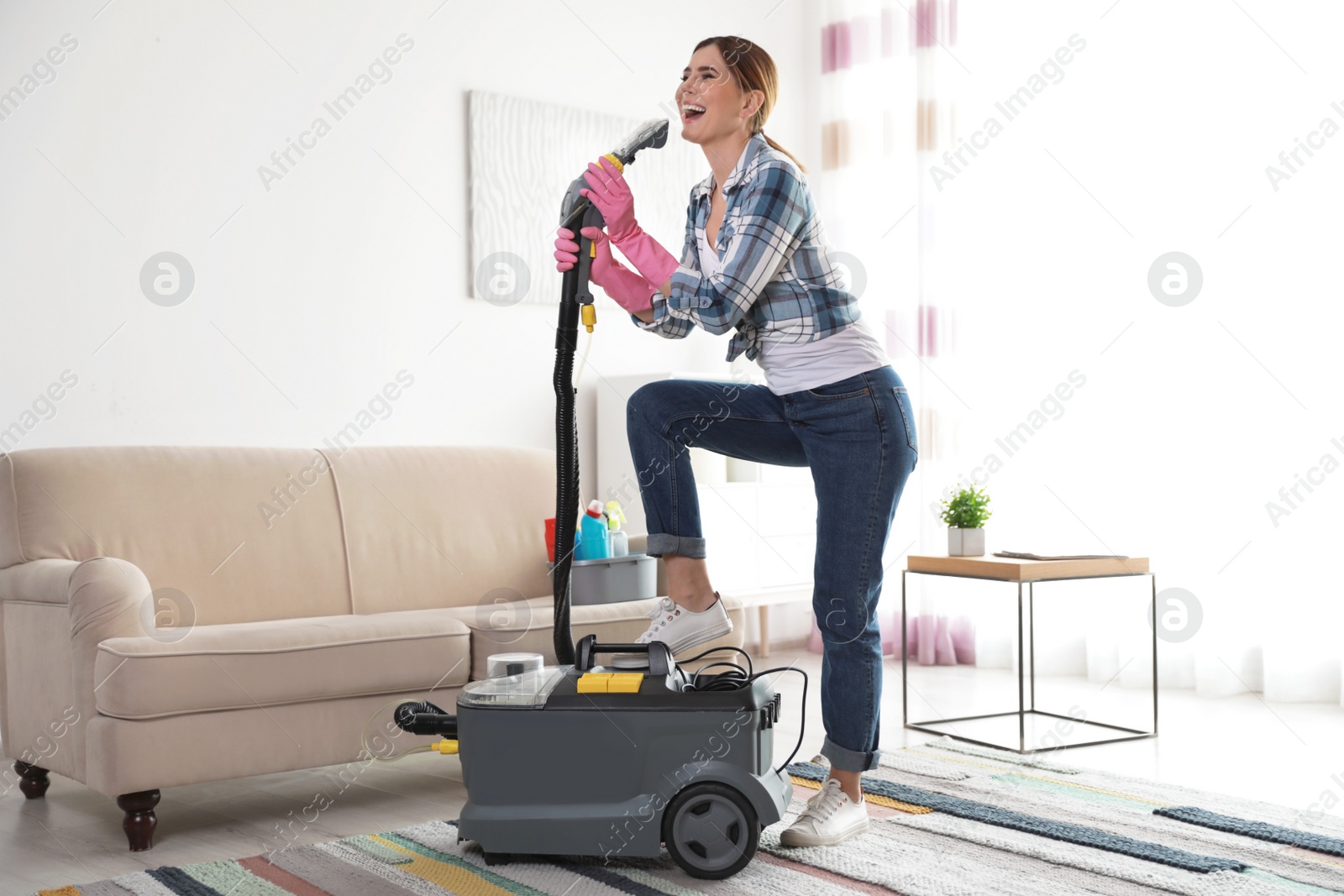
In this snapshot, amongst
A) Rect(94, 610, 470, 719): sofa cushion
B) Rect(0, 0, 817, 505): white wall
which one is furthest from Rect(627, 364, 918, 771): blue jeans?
Rect(0, 0, 817, 505): white wall

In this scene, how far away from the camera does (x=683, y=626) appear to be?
6.60 ft

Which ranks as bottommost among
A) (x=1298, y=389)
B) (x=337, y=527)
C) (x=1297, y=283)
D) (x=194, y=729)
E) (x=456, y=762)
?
(x=456, y=762)

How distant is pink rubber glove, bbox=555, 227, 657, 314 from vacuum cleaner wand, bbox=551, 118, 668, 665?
0.01 m

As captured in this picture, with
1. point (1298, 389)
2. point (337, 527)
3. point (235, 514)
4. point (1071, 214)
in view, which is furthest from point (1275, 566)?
point (235, 514)

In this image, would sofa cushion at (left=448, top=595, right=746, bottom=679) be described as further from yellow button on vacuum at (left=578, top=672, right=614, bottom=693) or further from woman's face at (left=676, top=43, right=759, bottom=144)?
woman's face at (left=676, top=43, right=759, bottom=144)

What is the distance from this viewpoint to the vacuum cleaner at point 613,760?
74.8 inches

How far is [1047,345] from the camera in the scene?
14.2ft

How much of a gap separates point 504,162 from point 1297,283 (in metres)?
2.62

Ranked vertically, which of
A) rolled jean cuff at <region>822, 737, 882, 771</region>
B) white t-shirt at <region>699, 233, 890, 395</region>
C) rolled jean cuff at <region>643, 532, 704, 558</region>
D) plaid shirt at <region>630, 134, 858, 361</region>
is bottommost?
rolled jean cuff at <region>822, 737, 882, 771</region>

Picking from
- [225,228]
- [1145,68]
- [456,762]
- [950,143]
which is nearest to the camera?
[456,762]

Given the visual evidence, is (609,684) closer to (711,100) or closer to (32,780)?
→ (711,100)

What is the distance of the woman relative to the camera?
1947 millimetres

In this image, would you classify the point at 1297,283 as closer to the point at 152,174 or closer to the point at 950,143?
the point at 950,143

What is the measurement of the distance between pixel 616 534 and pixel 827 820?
59.2 inches
